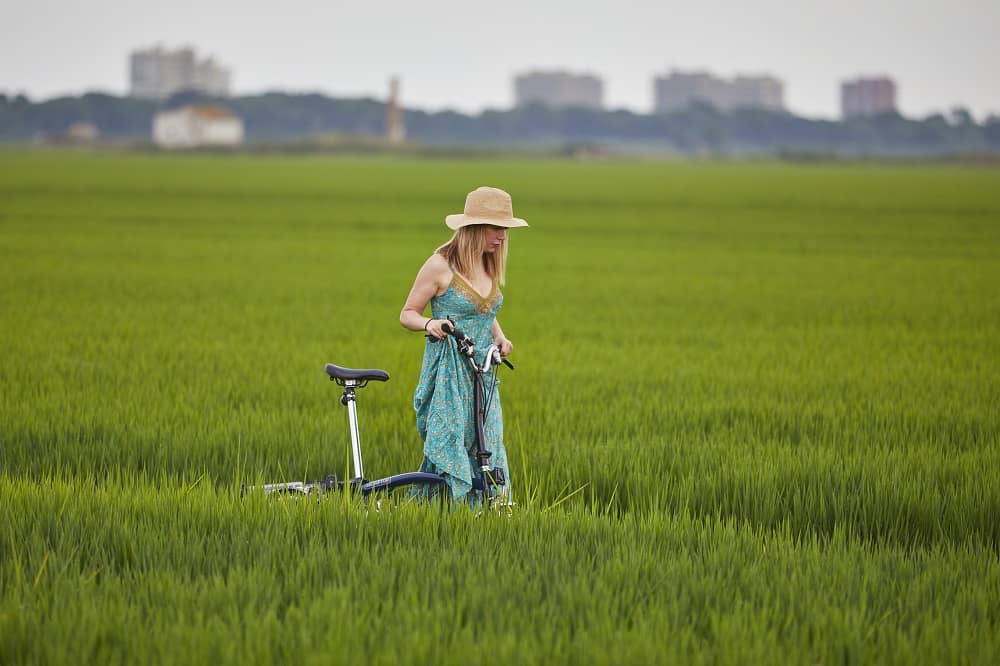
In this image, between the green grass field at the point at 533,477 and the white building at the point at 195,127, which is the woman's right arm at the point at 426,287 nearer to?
the green grass field at the point at 533,477

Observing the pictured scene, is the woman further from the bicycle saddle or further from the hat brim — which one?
the bicycle saddle

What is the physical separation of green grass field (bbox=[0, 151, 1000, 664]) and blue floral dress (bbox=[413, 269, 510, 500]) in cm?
31

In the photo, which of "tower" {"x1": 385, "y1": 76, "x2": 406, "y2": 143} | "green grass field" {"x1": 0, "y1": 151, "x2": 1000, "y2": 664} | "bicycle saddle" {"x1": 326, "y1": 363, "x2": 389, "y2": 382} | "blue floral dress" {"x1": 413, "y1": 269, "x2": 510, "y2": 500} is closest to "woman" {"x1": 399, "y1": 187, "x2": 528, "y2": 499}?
"blue floral dress" {"x1": 413, "y1": 269, "x2": 510, "y2": 500}

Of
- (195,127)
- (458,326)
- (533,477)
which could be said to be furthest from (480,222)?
(195,127)

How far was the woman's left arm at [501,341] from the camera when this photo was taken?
16.1 ft

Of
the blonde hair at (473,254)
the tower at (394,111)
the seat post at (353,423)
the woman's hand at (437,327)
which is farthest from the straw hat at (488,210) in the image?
the tower at (394,111)

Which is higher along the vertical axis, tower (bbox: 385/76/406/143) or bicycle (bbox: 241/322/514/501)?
tower (bbox: 385/76/406/143)

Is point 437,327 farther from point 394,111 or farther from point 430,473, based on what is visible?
point 394,111

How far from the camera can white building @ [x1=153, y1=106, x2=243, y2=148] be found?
15125cm

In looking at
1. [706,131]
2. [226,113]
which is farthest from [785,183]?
[706,131]

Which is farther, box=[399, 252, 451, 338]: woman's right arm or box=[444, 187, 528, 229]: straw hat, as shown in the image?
box=[399, 252, 451, 338]: woman's right arm

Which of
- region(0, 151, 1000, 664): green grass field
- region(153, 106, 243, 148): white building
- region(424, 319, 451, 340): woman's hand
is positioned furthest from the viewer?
region(153, 106, 243, 148): white building

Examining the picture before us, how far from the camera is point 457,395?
4863mm

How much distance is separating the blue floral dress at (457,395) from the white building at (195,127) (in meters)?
149
